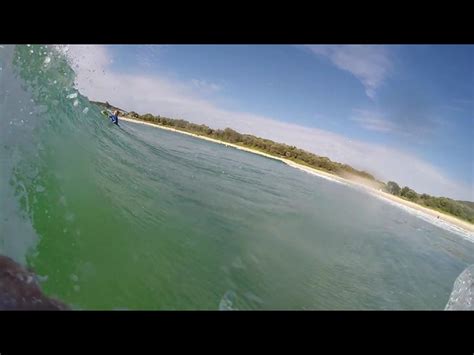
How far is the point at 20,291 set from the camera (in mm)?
2781

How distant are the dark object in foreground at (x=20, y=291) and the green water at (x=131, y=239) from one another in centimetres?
13

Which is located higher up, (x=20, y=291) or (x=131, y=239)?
(x=131, y=239)

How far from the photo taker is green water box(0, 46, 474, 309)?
3.46 metres

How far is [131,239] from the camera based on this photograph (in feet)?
14.2

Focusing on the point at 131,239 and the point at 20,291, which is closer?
the point at 20,291

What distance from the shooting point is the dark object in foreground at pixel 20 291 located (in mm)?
2645

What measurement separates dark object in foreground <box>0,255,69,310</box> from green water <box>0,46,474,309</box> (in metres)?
0.13

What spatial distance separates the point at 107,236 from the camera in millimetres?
4168

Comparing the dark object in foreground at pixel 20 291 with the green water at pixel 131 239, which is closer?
the dark object in foreground at pixel 20 291

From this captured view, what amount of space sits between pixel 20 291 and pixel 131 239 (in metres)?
1.60

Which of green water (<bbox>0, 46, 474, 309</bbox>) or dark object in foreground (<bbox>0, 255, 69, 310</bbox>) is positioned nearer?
dark object in foreground (<bbox>0, 255, 69, 310</bbox>)
